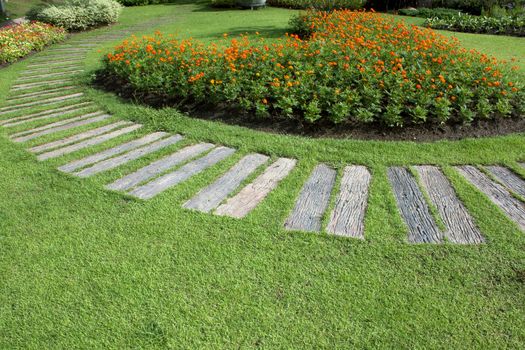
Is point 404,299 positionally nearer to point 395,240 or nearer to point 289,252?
point 395,240

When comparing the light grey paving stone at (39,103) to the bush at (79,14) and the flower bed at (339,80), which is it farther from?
the bush at (79,14)

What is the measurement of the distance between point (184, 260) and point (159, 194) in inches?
37.2

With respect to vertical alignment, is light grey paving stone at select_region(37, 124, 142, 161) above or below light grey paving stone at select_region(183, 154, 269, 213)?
above

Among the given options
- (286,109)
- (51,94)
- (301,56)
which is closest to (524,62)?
(301,56)

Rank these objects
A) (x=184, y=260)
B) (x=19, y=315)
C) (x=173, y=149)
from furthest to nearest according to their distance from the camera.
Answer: (x=173, y=149) → (x=184, y=260) → (x=19, y=315)

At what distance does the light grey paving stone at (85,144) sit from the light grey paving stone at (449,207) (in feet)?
11.2

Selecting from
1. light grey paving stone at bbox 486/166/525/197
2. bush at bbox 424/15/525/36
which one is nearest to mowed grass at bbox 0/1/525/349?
light grey paving stone at bbox 486/166/525/197

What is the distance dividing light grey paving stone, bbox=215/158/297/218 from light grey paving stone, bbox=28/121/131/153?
230cm

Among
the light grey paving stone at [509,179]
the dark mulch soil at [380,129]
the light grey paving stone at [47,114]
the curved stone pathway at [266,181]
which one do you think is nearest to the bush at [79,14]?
the light grey paving stone at [47,114]

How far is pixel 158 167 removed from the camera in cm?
410

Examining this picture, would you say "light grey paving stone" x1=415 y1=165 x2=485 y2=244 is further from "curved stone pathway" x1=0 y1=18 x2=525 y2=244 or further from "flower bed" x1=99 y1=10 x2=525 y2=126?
"flower bed" x1=99 y1=10 x2=525 y2=126

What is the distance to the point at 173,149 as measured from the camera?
4.47 m

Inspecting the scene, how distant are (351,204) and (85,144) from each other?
3113mm

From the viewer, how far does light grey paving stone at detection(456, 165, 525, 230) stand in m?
3.29
